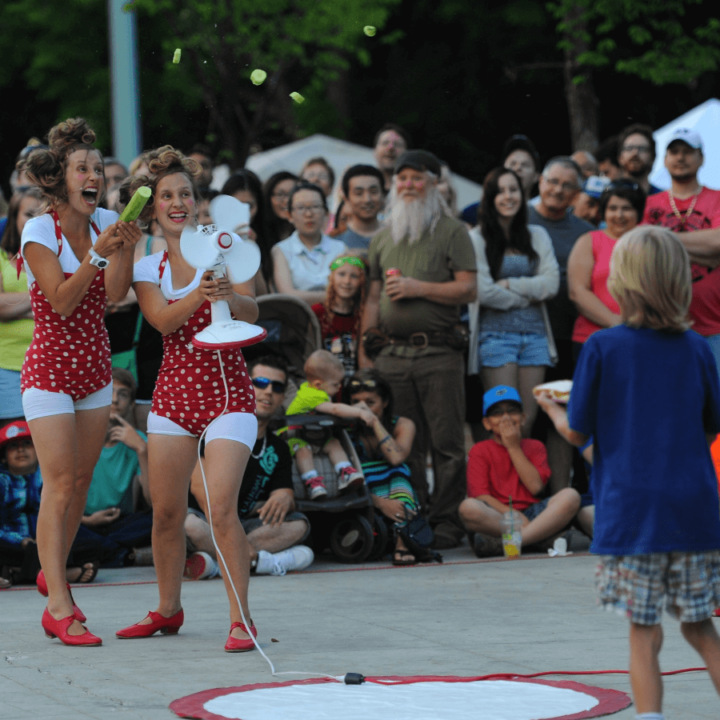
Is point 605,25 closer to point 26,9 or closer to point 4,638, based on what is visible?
point 26,9

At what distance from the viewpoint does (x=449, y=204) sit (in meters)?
9.59

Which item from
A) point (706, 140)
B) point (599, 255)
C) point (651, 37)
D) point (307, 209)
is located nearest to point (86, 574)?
point (307, 209)

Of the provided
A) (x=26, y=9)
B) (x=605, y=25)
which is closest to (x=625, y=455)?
(x=605, y=25)

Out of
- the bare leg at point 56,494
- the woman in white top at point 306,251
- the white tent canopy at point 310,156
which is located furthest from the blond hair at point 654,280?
the white tent canopy at point 310,156

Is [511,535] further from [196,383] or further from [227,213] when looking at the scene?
[227,213]

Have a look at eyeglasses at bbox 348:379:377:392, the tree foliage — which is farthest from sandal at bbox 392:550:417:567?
the tree foliage

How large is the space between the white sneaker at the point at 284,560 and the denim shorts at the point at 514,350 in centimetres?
188

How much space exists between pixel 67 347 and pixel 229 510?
1011mm

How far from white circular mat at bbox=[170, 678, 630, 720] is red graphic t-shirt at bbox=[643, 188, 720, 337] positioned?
4.04m

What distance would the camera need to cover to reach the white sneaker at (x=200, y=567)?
7.03 metres

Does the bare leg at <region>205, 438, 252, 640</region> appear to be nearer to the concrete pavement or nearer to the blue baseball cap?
the concrete pavement

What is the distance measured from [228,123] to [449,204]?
402 inches

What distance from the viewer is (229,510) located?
198 inches

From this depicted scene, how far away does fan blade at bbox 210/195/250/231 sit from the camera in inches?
198
